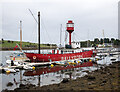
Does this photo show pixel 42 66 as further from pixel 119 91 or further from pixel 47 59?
pixel 119 91

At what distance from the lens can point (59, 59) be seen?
4053 centimetres

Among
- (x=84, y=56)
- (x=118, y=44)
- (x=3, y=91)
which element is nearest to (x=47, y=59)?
(x=84, y=56)

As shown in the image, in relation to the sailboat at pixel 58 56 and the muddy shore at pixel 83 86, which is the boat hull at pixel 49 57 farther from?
the muddy shore at pixel 83 86

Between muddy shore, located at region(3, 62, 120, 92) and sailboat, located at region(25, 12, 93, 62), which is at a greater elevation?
sailboat, located at region(25, 12, 93, 62)

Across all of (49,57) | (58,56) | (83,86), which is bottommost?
(83,86)

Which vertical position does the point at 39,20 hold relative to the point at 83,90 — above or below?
above

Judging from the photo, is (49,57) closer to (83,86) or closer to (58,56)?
(58,56)

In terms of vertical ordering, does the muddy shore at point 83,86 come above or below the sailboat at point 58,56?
below

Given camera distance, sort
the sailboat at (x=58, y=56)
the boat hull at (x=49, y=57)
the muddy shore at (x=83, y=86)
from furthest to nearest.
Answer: the sailboat at (x=58, y=56)
the boat hull at (x=49, y=57)
the muddy shore at (x=83, y=86)

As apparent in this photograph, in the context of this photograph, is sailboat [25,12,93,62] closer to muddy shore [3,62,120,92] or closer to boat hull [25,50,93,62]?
boat hull [25,50,93,62]

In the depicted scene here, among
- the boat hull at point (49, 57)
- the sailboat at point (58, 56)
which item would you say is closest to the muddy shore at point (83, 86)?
the boat hull at point (49, 57)

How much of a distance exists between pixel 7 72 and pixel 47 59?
13.6 metres

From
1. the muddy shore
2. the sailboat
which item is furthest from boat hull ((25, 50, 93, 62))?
the muddy shore

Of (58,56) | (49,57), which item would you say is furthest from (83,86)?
(58,56)
